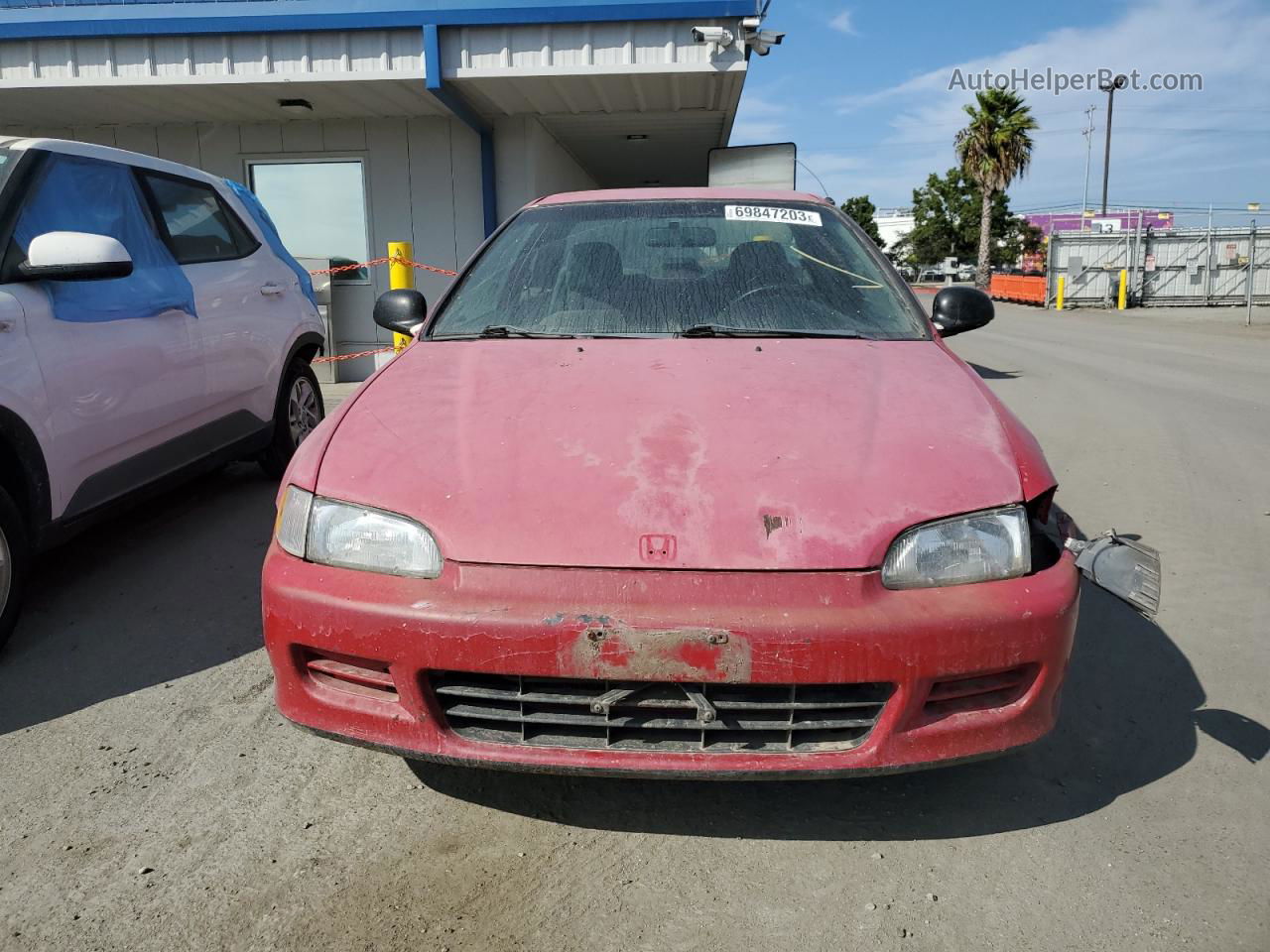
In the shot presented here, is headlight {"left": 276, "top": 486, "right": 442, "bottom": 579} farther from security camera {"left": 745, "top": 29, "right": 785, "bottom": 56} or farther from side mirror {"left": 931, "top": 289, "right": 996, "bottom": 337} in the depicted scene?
security camera {"left": 745, "top": 29, "right": 785, "bottom": 56}

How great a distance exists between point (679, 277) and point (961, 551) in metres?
1.57

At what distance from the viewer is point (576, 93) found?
34.0 feet

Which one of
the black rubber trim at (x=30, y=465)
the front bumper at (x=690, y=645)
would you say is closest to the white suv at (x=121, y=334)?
the black rubber trim at (x=30, y=465)

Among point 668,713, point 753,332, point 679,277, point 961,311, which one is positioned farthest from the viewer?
point 961,311

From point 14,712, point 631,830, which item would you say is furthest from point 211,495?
point 631,830

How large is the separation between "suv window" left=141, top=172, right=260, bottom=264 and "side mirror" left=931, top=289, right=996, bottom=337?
3.33 metres

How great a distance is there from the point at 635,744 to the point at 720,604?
0.36 metres

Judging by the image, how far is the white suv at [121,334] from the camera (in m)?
3.27

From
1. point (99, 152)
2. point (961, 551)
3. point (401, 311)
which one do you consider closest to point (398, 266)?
point (99, 152)

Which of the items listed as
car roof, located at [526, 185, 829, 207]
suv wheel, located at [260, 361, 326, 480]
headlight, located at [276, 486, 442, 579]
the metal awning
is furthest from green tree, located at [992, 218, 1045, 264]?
headlight, located at [276, 486, 442, 579]

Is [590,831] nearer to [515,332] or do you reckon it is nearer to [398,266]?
[515,332]

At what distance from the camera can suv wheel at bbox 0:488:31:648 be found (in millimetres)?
3135

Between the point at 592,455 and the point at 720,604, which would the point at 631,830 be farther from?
the point at 592,455

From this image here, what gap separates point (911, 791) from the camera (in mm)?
2438
